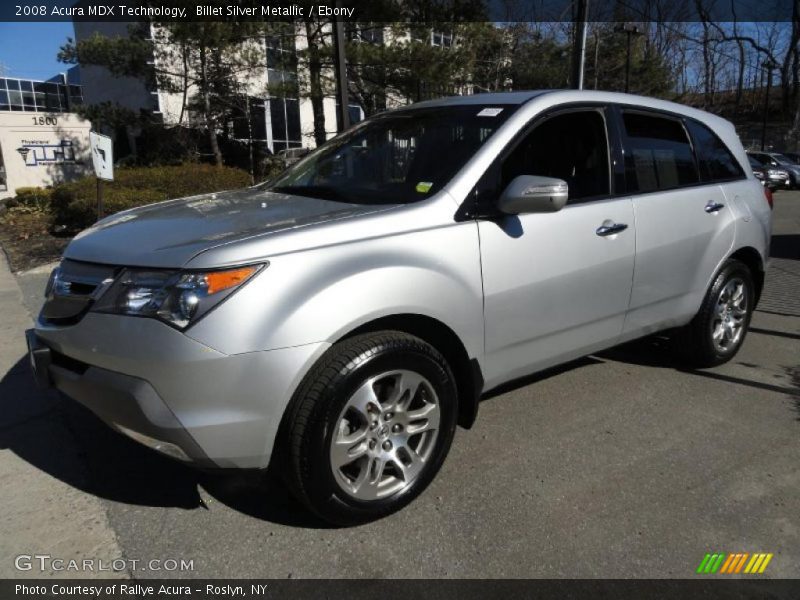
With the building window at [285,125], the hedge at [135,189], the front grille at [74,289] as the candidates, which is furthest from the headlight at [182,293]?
the building window at [285,125]

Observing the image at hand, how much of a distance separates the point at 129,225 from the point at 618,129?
2.69 meters

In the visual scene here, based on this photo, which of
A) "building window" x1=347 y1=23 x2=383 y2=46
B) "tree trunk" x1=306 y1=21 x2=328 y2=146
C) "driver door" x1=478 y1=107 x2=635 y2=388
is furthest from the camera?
"building window" x1=347 y1=23 x2=383 y2=46

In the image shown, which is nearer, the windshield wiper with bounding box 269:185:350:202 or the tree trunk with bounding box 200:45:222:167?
the windshield wiper with bounding box 269:185:350:202

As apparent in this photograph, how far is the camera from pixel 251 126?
21.5 metres

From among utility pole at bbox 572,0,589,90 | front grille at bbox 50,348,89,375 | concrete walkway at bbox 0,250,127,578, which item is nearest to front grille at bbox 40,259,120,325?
front grille at bbox 50,348,89,375

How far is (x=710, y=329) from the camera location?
14.0 ft

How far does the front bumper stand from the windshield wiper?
3.52 ft

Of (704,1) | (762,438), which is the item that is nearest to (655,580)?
(762,438)

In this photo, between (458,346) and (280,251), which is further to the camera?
(458,346)

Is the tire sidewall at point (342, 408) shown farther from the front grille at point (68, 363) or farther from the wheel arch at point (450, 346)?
the front grille at point (68, 363)

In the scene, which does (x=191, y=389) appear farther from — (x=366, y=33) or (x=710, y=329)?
(x=366, y=33)

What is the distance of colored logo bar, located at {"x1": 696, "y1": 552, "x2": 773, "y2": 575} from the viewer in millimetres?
2439

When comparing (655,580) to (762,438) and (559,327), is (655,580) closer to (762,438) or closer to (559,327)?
(559,327)

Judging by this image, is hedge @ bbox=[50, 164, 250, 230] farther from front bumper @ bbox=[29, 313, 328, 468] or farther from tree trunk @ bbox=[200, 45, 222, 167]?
front bumper @ bbox=[29, 313, 328, 468]
